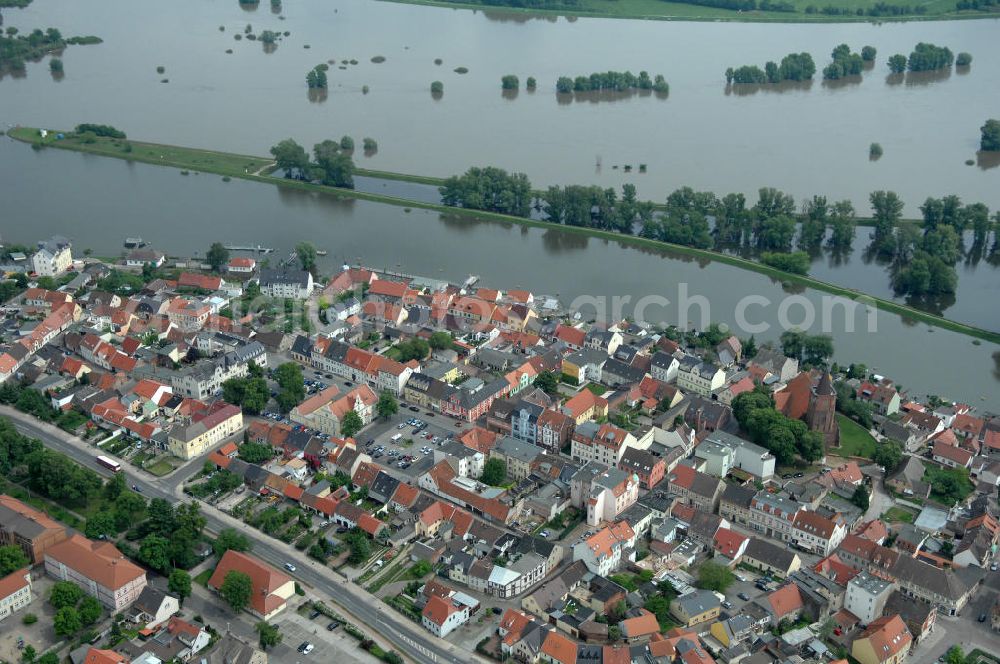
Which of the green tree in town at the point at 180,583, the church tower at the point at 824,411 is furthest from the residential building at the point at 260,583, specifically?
the church tower at the point at 824,411

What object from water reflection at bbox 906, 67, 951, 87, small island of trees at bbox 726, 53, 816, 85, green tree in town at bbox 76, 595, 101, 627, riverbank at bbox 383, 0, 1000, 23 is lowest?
green tree in town at bbox 76, 595, 101, 627

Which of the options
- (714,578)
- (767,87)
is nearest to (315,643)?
(714,578)

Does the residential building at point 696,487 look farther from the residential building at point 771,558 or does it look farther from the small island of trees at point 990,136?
the small island of trees at point 990,136

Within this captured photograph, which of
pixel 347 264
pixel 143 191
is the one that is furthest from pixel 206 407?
pixel 143 191

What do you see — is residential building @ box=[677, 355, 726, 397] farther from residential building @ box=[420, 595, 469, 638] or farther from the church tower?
residential building @ box=[420, 595, 469, 638]

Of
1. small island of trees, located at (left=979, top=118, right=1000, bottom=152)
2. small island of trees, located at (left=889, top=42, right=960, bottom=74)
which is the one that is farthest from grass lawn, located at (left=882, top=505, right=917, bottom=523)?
small island of trees, located at (left=889, top=42, right=960, bottom=74)

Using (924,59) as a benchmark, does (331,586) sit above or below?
below

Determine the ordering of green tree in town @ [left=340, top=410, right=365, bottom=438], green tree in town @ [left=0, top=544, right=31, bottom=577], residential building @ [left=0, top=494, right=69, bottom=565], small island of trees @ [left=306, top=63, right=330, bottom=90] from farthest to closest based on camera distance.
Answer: small island of trees @ [left=306, top=63, right=330, bottom=90] < green tree in town @ [left=340, top=410, right=365, bottom=438] < residential building @ [left=0, top=494, right=69, bottom=565] < green tree in town @ [left=0, top=544, right=31, bottom=577]

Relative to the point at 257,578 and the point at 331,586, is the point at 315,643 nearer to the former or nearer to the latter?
the point at 331,586
